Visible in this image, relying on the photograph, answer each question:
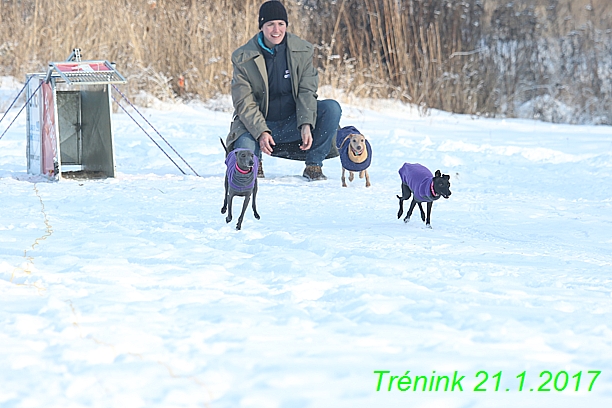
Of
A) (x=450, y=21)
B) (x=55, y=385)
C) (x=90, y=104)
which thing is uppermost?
(x=450, y=21)

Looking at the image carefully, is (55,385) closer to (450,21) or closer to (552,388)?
(552,388)

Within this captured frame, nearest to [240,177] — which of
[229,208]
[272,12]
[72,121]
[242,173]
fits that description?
[242,173]

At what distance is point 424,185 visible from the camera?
423cm

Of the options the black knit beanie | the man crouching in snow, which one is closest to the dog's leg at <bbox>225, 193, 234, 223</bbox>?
the man crouching in snow

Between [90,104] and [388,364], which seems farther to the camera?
[90,104]

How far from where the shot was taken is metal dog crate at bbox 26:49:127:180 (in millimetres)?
6234

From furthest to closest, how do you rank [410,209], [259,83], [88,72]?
[88,72]
[259,83]
[410,209]

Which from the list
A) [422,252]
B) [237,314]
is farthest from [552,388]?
[422,252]

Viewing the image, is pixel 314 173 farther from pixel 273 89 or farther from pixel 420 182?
pixel 420 182

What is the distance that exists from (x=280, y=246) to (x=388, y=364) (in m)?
1.65

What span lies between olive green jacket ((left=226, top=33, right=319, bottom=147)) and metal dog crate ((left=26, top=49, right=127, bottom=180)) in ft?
3.02

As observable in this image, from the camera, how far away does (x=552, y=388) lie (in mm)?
2158

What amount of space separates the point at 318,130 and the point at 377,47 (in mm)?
5718

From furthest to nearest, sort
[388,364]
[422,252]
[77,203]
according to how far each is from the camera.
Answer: [77,203], [422,252], [388,364]
